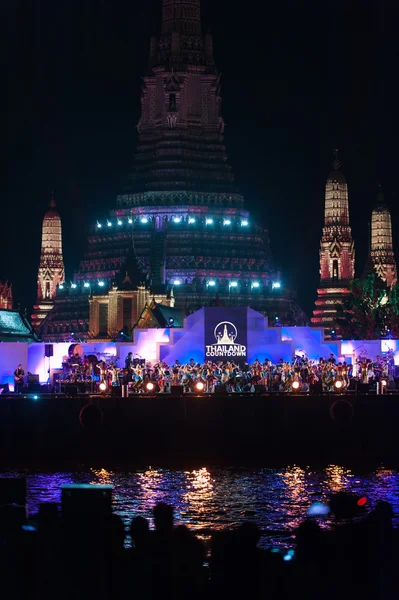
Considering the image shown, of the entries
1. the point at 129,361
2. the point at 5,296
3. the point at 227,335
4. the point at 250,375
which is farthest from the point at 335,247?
the point at 250,375

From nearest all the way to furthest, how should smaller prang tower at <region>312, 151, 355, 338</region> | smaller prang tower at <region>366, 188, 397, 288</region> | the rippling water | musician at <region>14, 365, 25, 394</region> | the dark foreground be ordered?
the rippling water
the dark foreground
musician at <region>14, 365, 25, 394</region>
smaller prang tower at <region>312, 151, 355, 338</region>
smaller prang tower at <region>366, 188, 397, 288</region>

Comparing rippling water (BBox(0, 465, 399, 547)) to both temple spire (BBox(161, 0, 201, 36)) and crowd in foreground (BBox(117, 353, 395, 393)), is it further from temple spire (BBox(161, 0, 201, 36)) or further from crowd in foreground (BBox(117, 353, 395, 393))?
temple spire (BBox(161, 0, 201, 36))

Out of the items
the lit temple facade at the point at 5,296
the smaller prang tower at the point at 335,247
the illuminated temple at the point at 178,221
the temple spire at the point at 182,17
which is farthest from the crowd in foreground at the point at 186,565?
the temple spire at the point at 182,17

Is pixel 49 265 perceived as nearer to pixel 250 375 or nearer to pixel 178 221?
pixel 178 221

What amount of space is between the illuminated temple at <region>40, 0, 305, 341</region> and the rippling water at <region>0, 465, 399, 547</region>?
220 ft

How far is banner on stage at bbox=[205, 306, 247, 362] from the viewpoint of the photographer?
228 ft

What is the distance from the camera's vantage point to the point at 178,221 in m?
125

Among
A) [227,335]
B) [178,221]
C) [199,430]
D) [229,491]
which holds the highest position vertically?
[178,221]

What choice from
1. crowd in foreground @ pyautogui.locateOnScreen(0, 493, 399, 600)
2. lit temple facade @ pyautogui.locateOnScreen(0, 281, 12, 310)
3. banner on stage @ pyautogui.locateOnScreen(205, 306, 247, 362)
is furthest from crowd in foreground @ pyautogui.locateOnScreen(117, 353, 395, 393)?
lit temple facade @ pyautogui.locateOnScreen(0, 281, 12, 310)

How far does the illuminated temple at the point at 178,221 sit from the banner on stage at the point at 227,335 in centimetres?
4798

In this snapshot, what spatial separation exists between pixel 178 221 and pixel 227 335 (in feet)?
183

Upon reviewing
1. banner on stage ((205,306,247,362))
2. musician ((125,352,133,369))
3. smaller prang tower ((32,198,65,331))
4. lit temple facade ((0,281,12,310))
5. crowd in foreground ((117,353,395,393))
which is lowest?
crowd in foreground ((117,353,395,393))

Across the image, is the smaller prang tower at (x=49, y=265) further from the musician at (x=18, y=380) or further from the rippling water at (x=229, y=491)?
the rippling water at (x=229, y=491)

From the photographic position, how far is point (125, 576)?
20891 millimetres
